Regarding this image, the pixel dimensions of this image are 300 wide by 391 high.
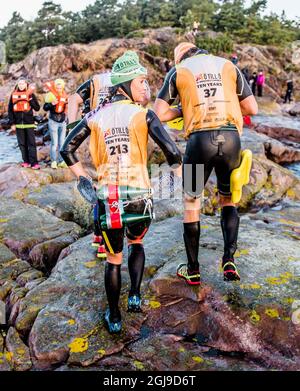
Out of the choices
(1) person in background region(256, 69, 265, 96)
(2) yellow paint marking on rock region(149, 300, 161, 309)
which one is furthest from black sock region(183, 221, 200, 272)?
(1) person in background region(256, 69, 265, 96)

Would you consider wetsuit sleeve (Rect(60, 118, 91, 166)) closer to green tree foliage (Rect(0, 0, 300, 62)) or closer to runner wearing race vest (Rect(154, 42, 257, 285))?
runner wearing race vest (Rect(154, 42, 257, 285))

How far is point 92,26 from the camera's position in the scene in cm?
3806

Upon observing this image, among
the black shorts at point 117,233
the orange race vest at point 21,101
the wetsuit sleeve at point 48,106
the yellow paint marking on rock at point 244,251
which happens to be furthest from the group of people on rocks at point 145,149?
the orange race vest at point 21,101

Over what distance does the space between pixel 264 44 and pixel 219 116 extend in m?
39.0

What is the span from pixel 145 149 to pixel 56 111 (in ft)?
21.8

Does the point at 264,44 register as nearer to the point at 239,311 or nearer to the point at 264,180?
the point at 264,180

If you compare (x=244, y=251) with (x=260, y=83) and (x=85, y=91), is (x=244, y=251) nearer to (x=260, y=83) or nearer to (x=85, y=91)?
(x=85, y=91)

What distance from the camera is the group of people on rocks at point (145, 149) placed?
3119 mm

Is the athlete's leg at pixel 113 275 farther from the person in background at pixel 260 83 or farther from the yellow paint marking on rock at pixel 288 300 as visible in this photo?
the person in background at pixel 260 83

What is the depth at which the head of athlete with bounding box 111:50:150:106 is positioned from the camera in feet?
10.2

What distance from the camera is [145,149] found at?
323cm

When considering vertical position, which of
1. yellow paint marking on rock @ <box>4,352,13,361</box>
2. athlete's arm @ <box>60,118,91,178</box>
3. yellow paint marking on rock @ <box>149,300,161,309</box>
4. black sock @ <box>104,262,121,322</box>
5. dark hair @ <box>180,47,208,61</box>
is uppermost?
dark hair @ <box>180,47,208,61</box>

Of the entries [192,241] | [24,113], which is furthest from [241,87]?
[24,113]
